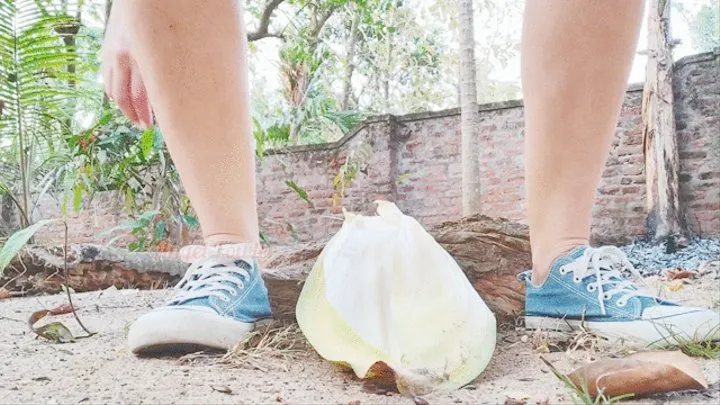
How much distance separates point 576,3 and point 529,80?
13 cm

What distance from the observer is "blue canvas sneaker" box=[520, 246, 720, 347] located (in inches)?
32.8

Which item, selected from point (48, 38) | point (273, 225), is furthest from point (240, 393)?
point (273, 225)

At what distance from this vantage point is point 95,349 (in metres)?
0.99

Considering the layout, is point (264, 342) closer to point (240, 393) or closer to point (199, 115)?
point (240, 393)

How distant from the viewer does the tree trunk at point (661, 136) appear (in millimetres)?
5172

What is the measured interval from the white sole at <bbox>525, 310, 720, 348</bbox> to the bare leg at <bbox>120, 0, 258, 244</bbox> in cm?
57

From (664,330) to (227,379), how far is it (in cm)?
58

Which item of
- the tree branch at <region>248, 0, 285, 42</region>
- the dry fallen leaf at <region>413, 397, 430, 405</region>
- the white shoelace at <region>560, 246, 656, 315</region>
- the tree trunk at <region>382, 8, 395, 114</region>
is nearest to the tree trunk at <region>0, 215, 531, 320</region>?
the white shoelace at <region>560, 246, 656, 315</region>

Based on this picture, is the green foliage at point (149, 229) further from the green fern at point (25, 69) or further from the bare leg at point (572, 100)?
the bare leg at point (572, 100)

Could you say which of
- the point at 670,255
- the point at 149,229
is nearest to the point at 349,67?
the point at 149,229

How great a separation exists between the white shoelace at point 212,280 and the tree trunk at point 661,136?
4.90m

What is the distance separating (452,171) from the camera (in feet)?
20.5

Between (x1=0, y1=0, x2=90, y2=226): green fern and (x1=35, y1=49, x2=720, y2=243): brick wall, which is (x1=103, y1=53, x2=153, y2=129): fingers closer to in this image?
(x1=0, y1=0, x2=90, y2=226): green fern

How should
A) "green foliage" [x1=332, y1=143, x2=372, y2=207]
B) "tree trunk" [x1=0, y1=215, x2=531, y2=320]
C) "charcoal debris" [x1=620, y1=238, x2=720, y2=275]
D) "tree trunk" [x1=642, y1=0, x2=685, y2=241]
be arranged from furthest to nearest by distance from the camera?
"green foliage" [x1=332, y1=143, x2=372, y2=207]
"tree trunk" [x1=642, y1=0, x2=685, y2=241]
"charcoal debris" [x1=620, y1=238, x2=720, y2=275]
"tree trunk" [x1=0, y1=215, x2=531, y2=320]
